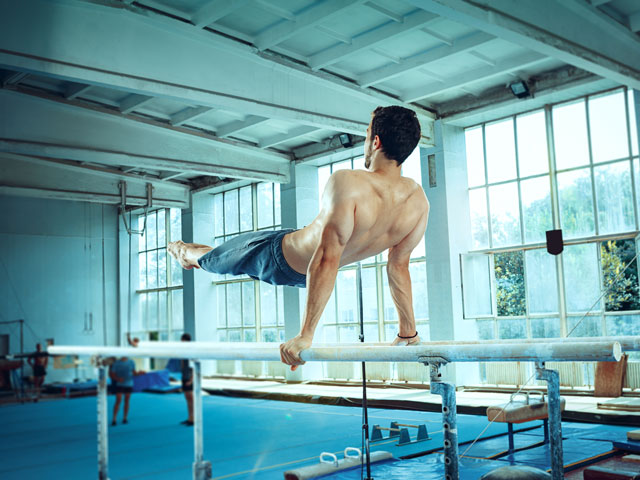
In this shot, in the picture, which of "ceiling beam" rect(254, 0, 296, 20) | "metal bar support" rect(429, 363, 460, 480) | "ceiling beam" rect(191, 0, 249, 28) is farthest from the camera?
"ceiling beam" rect(254, 0, 296, 20)

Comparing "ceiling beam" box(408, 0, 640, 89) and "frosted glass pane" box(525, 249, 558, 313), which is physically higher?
"ceiling beam" box(408, 0, 640, 89)

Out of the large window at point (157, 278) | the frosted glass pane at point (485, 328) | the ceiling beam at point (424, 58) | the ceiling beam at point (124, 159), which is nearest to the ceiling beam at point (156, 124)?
the ceiling beam at point (124, 159)

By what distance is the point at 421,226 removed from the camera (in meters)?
3.16

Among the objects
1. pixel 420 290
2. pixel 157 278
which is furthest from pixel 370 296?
pixel 157 278

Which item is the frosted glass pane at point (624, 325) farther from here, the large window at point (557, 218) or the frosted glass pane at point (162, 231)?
the frosted glass pane at point (162, 231)

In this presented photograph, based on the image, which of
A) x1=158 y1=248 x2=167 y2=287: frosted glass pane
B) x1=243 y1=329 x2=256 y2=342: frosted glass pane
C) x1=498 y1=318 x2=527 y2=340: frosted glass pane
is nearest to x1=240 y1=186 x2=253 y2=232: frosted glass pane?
x1=243 y1=329 x2=256 y2=342: frosted glass pane

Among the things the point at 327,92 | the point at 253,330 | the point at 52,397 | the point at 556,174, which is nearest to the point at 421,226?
the point at 327,92

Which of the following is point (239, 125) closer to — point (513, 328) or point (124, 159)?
point (124, 159)

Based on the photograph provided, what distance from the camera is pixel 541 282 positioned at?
1137 centimetres

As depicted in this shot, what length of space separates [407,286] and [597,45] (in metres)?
6.60

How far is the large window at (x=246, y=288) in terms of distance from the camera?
11.2 meters

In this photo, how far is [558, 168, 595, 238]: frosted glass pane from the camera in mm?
10852

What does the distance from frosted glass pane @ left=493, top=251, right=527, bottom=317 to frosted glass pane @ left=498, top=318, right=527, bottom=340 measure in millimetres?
147

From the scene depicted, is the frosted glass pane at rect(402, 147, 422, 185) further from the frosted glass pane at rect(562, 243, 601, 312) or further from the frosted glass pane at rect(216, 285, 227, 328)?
the frosted glass pane at rect(216, 285, 227, 328)
